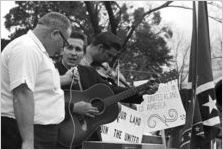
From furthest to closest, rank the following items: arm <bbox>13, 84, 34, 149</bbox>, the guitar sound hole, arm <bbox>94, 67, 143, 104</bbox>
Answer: arm <bbox>94, 67, 143, 104</bbox> < the guitar sound hole < arm <bbox>13, 84, 34, 149</bbox>

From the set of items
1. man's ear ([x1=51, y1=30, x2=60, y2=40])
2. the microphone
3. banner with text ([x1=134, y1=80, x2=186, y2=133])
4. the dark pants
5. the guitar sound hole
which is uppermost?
banner with text ([x1=134, y1=80, x2=186, y2=133])

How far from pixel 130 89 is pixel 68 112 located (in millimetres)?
863

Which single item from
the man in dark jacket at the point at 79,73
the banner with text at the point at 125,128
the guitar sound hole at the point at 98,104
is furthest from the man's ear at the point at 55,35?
the banner with text at the point at 125,128

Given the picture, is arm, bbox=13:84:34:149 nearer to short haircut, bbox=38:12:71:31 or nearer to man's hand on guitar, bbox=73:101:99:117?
short haircut, bbox=38:12:71:31

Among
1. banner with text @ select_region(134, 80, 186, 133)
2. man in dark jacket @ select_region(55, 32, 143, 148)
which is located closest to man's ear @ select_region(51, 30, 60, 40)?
man in dark jacket @ select_region(55, 32, 143, 148)

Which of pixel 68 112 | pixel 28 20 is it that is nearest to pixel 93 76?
pixel 68 112

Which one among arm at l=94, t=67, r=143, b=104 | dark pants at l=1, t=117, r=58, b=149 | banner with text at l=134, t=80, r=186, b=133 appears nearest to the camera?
dark pants at l=1, t=117, r=58, b=149

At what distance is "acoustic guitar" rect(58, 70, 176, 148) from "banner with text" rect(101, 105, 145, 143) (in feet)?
4.21

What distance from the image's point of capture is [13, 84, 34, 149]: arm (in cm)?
273

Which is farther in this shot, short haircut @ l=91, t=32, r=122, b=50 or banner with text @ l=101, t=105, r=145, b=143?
banner with text @ l=101, t=105, r=145, b=143

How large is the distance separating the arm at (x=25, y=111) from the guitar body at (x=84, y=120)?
1209 millimetres

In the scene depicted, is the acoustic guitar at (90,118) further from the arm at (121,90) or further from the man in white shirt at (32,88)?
the man in white shirt at (32,88)

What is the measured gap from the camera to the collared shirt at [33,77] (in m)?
2.83

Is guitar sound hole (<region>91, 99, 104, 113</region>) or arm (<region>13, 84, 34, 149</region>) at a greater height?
guitar sound hole (<region>91, 99, 104, 113</region>)
